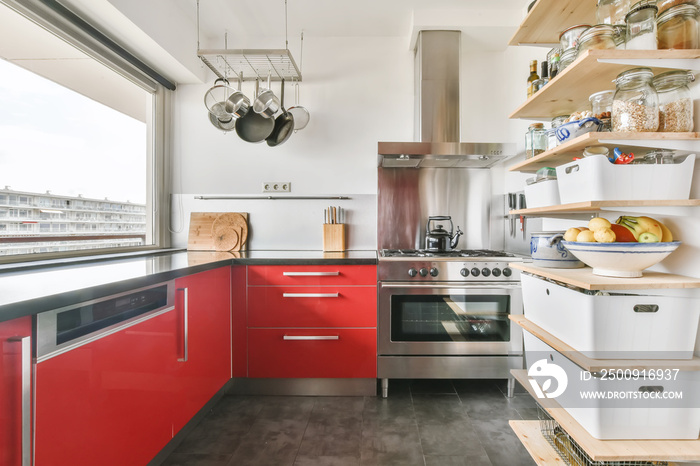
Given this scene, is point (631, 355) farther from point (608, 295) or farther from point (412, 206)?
point (412, 206)

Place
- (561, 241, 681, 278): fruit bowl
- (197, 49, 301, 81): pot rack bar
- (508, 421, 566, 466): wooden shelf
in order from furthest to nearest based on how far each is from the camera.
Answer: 1. (197, 49, 301, 81): pot rack bar
2. (508, 421, 566, 466): wooden shelf
3. (561, 241, 681, 278): fruit bowl

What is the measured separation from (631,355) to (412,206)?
1952mm

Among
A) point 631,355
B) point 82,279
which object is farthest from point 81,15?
point 631,355

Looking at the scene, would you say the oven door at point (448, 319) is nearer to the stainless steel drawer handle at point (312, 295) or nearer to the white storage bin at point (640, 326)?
the stainless steel drawer handle at point (312, 295)

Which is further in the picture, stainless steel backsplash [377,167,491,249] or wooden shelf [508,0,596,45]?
stainless steel backsplash [377,167,491,249]

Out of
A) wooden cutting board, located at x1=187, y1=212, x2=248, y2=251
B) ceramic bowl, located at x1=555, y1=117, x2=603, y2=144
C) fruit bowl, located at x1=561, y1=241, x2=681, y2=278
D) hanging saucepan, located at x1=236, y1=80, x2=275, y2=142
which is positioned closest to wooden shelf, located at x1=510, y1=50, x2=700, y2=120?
ceramic bowl, located at x1=555, y1=117, x2=603, y2=144

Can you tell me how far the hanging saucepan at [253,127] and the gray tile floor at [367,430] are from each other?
5.92 feet

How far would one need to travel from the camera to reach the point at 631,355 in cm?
98

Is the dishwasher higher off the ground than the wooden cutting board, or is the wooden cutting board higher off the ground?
the wooden cutting board

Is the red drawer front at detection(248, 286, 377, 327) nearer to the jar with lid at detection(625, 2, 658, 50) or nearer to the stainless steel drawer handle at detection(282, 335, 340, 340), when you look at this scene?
the stainless steel drawer handle at detection(282, 335, 340, 340)

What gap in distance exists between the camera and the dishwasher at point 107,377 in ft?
3.16

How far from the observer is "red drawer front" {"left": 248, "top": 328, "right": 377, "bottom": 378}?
7.31 ft

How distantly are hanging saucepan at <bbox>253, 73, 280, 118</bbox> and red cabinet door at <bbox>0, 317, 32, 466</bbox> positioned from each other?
1.96m

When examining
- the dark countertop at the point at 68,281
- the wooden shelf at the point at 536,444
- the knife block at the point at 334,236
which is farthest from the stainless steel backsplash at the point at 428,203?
the wooden shelf at the point at 536,444
